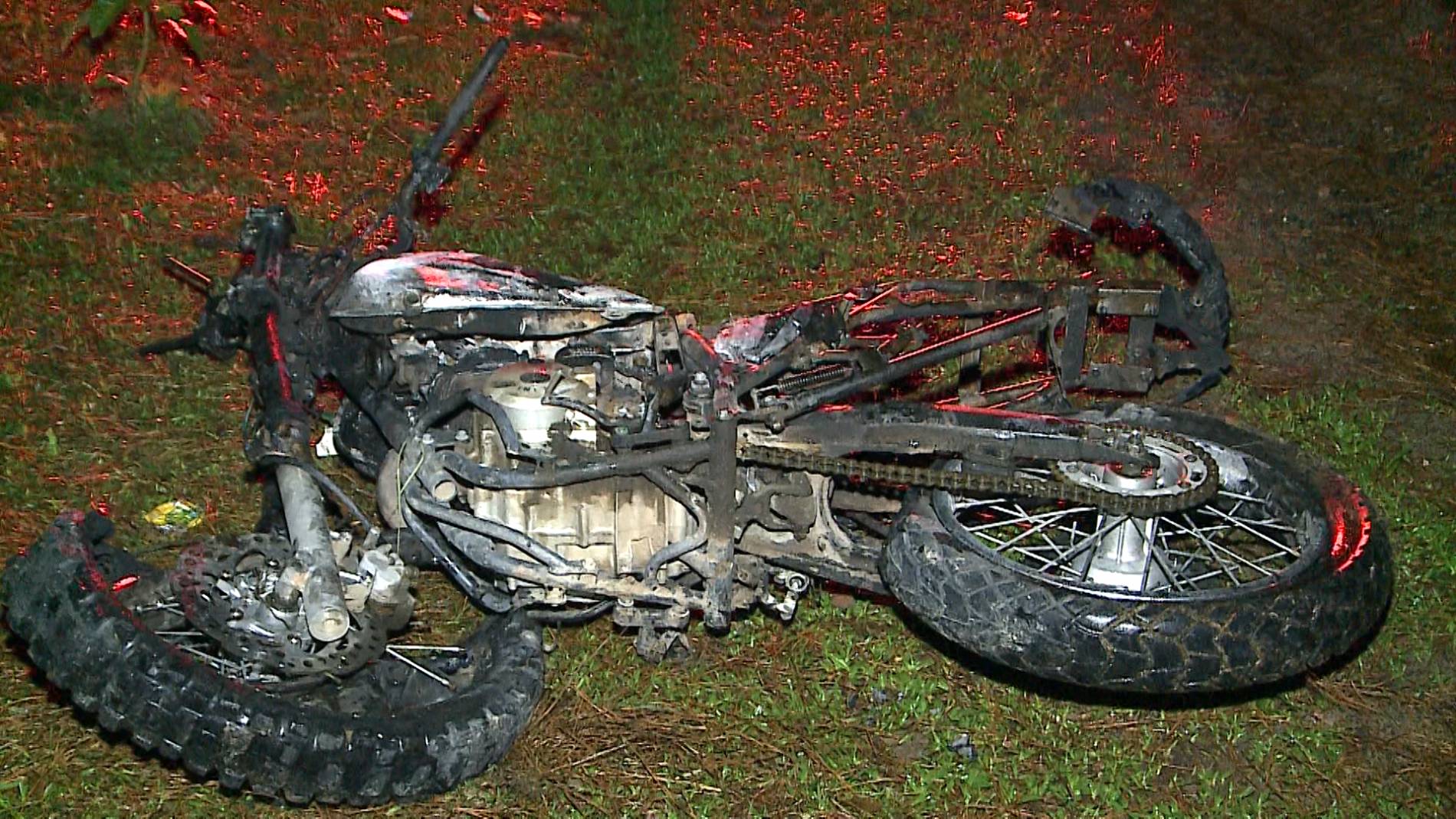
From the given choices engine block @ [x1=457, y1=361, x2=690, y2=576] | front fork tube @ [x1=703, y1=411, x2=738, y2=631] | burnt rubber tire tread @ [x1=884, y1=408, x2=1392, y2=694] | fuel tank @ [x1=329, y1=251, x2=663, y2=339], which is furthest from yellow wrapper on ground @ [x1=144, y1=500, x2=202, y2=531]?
burnt rubber tire tread @ [x1=884, y1=408, x2=1392, y2=694]

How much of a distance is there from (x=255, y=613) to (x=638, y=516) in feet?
3.94

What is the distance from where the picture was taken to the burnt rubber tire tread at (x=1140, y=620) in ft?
14.5

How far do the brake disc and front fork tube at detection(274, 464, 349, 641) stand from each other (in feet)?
0.21

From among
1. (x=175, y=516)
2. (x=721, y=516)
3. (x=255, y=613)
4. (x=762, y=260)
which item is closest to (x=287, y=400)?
(x=255, y=613)

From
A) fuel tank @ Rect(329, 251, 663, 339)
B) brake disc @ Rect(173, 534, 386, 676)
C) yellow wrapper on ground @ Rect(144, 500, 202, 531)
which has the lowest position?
yellow wrapper on ground @ Rect(144, 500, 202, 531)

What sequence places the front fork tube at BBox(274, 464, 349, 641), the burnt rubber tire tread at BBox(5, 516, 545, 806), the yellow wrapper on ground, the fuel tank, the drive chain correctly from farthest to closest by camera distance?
the yellow wrapper on ground < the fuel tank < the drive chain < the front fork tube at BBox(274, 464, 349, 641) < the burnt rubber tire tread at BBox(5, 516, 545, 806)

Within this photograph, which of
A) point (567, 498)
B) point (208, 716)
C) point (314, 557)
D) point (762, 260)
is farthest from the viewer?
point (762, 260)

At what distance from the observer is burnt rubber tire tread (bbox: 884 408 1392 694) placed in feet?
14.5

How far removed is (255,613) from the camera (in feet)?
15.1

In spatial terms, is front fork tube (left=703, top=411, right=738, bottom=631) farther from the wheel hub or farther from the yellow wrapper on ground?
the yellow wrapper on ground

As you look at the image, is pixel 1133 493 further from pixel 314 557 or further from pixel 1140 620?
pixel 314 557

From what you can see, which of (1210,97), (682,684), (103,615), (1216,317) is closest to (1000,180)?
(1210,97)

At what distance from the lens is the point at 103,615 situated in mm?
4516

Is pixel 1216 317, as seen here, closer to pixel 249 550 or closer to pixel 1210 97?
pixel 249 550
